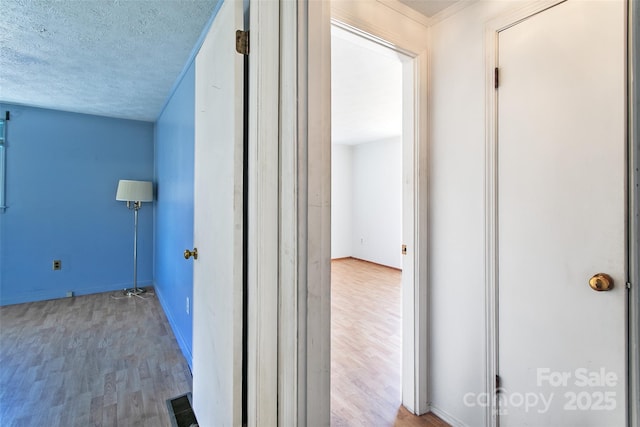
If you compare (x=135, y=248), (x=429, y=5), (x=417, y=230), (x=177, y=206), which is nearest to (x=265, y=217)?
(x=417, y=230)

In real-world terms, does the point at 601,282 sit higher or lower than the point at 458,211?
lower

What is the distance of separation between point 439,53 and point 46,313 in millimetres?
4405

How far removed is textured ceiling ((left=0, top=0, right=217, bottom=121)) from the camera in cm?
175

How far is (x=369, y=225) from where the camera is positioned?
6.26 meters

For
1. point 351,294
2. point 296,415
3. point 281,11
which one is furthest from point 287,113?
point 351,294

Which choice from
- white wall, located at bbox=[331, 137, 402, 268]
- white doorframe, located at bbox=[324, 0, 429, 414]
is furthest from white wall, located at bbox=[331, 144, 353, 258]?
white doorframe, located at bbox=[324, 0, 429, 414]

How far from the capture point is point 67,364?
7.23 feet

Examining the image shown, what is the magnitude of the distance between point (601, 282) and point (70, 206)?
4995mm

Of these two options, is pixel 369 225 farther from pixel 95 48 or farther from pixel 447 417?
pixel 95 48

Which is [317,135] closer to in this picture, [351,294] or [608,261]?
[608,261]

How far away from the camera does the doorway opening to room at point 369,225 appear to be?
178cm

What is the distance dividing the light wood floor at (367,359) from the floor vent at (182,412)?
2.69 ft

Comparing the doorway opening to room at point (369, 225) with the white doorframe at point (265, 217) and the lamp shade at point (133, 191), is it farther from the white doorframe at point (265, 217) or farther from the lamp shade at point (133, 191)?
the lamp shade at point (133, 191)

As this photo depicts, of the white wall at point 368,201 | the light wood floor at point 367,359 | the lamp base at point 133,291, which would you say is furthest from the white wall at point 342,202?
the lamp base at point 133,291
